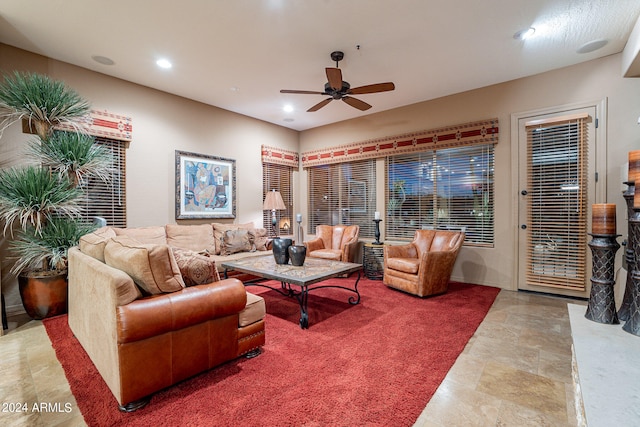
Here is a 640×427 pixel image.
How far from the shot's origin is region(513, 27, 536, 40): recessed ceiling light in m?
2.89

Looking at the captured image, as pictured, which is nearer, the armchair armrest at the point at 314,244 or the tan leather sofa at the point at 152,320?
the tan leather sofa at the point at 152,320

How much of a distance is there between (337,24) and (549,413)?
11.2 ft

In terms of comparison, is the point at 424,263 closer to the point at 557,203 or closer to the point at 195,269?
the point at 557,203

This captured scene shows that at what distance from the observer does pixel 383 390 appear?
181 cm

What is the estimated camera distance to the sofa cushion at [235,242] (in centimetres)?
451

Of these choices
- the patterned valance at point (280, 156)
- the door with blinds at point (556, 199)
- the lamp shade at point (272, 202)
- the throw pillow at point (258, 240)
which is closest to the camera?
the door with blinds at point (556, 199)

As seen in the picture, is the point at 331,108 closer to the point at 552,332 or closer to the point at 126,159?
the point at 126,159

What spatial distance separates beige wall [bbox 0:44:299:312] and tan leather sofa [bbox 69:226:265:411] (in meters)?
2.19

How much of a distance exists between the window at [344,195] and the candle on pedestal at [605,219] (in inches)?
148

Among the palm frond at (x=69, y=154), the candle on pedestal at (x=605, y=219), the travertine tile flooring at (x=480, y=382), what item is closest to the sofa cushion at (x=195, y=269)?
the travertine tile flooring at (x=480, y=382)

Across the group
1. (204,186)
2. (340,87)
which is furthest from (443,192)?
(204,186)

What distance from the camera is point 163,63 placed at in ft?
11.7

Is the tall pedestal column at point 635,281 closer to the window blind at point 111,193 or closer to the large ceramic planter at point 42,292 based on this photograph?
the large ceramic planter at point 42,292

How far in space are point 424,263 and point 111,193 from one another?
4.25m
